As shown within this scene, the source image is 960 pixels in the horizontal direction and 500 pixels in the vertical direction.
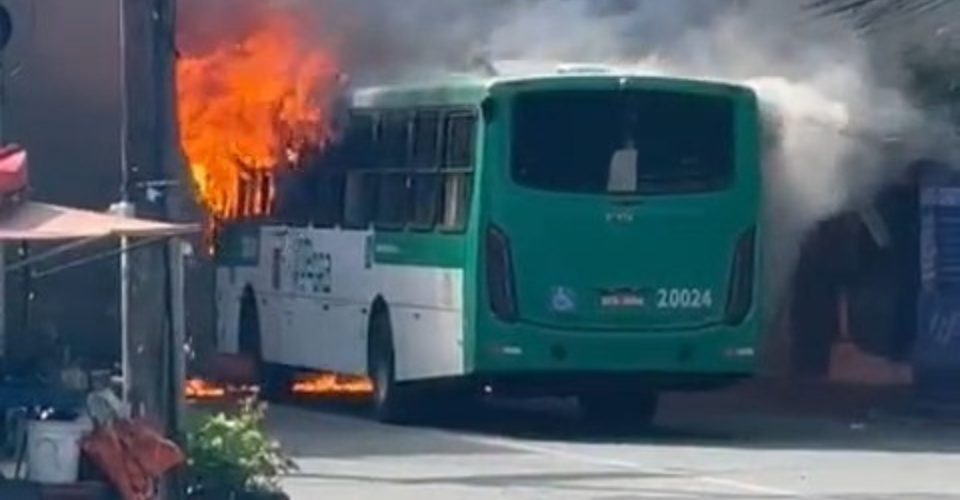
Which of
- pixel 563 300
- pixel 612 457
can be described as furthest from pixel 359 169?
pixel 612 457

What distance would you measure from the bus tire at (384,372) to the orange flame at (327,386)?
9.47 feet

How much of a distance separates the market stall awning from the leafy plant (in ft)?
6.01

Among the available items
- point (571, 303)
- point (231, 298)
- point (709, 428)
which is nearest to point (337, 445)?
point (571, 303)

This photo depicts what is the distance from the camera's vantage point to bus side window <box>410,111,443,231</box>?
83.5 ft

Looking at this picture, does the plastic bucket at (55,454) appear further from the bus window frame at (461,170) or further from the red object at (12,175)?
the bus window frame at (461,170)

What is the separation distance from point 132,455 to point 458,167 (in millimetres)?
10517

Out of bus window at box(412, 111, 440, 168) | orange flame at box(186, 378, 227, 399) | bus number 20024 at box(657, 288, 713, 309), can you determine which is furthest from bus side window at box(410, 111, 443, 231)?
orange flame at box(186, 378, 227, 399)

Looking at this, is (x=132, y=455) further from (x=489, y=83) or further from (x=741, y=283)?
(x=741, y=283)

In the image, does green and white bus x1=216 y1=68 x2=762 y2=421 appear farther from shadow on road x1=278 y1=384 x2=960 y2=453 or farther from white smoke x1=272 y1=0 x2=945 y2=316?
white smoke x1=272 y1=0 x2=945 y2=316

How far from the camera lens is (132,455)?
581 inches

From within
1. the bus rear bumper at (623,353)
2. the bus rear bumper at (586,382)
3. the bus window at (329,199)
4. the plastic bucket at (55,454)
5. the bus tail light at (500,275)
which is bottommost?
the bus rear bumper at (586,382)

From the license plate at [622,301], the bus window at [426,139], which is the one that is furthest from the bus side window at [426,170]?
the license plate at [622,301]

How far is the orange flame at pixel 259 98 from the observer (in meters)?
25.7

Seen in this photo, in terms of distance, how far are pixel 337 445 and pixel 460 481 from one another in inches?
139
